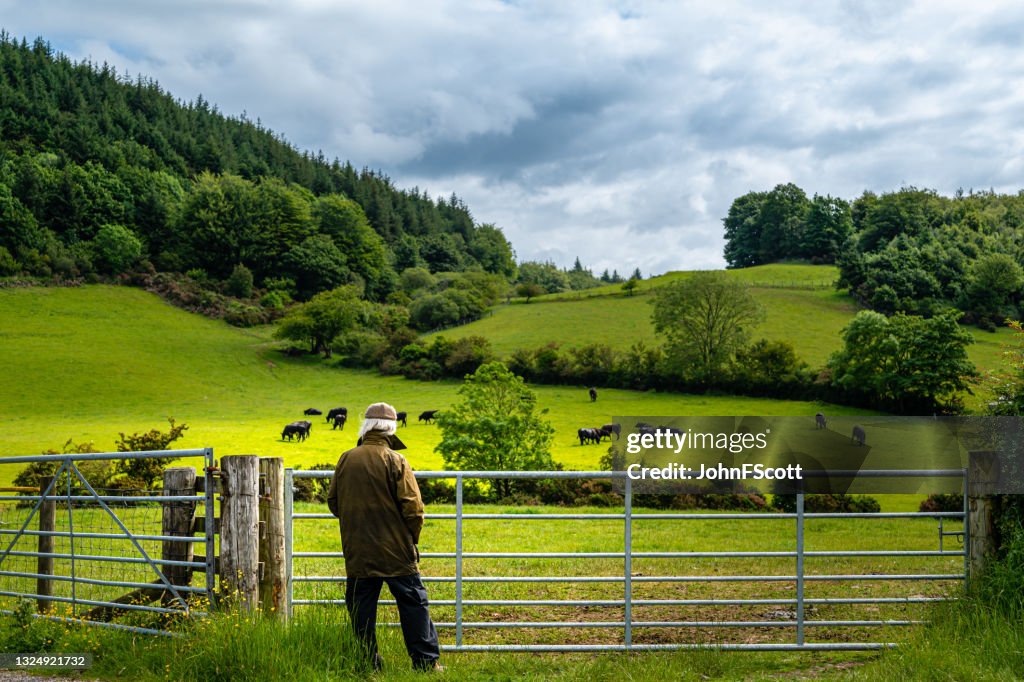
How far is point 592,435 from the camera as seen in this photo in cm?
3981

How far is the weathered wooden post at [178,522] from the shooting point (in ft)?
23.8

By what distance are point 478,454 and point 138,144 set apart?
13239 centimetres

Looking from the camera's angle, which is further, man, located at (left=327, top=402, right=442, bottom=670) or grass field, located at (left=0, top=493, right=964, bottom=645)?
grass field, located at (left=0, top=493, right=964, bottom=645)

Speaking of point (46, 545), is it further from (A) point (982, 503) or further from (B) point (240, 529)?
(A) point (982, 503)

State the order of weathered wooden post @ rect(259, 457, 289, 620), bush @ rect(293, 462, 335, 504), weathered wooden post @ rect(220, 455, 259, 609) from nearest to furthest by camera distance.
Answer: weathered wooden post @ rect(220, 455, 259, 609), weathered wooden post @ rect(259, 457, 289, 620), bush @ rect(293, 462, 335, 504)

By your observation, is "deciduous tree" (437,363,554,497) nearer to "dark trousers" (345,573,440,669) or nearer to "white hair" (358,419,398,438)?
"dark trousers" (345,573,440,669)

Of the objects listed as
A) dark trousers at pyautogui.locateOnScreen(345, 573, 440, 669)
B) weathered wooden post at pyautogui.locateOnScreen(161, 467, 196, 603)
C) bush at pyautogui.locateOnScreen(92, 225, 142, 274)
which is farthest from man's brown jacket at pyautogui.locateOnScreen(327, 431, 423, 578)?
bush at pyautogui.locateOnScreen(92, 225, 142, 274)

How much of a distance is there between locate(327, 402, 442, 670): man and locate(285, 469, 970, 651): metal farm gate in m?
0.61

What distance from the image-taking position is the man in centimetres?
611

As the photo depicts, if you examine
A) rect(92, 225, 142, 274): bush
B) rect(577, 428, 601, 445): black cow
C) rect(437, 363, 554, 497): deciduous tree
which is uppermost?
rect(92, 225, 142, 274): bush

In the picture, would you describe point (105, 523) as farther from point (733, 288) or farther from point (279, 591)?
point (733, 288)

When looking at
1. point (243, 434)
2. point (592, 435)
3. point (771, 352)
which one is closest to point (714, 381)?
point (771, 352)

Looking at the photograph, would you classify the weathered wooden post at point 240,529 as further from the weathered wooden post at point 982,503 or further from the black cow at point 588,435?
the black cow at point 588,435

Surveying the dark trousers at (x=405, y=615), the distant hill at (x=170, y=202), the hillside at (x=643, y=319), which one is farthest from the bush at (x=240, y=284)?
the dark trousers at (x=405, y=615)
